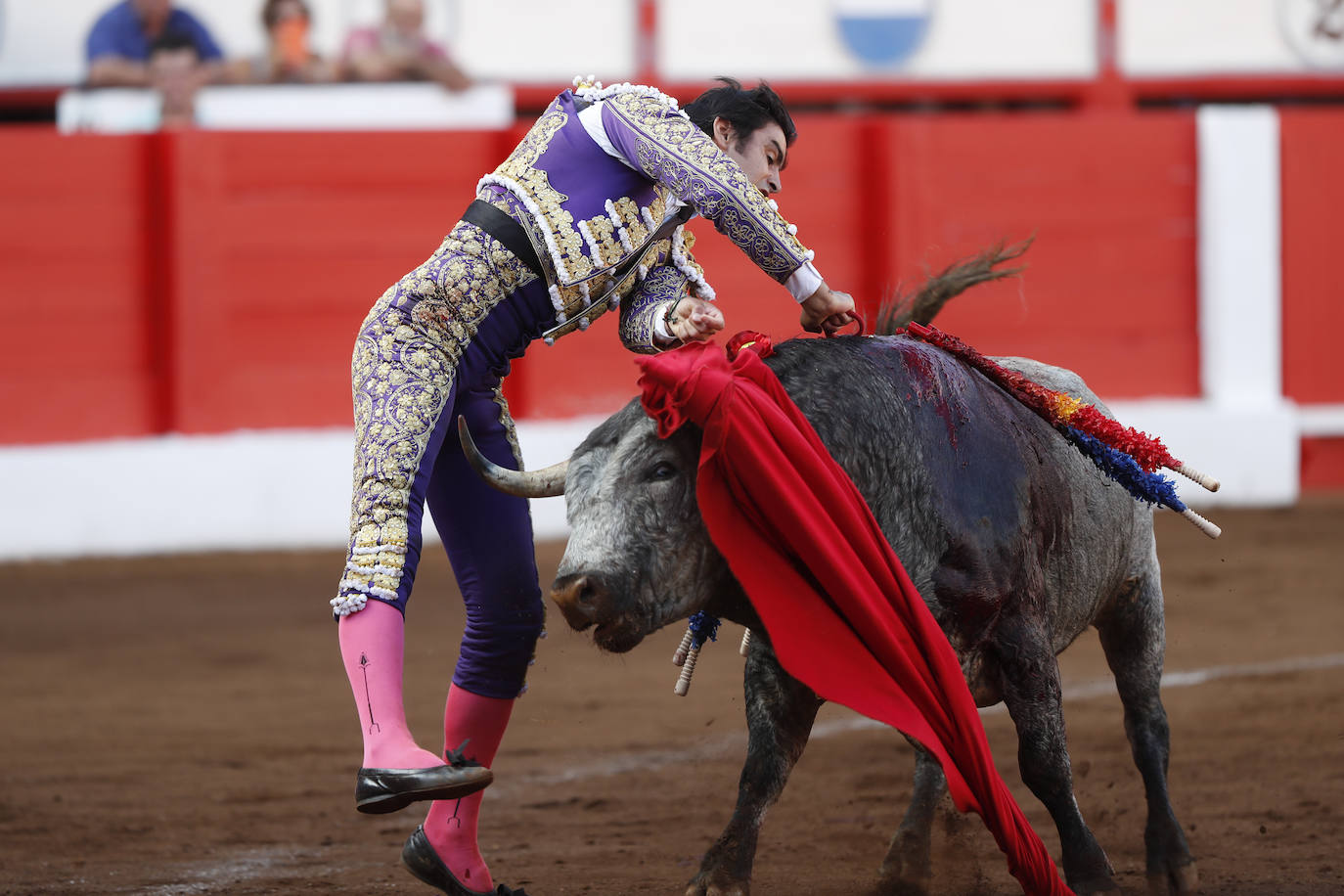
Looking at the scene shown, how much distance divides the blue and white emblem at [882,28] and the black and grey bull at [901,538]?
244 inches

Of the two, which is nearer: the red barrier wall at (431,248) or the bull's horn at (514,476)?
the bull's horn at (514,476)

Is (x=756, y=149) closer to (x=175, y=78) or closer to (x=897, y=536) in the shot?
(x=897, y=536)

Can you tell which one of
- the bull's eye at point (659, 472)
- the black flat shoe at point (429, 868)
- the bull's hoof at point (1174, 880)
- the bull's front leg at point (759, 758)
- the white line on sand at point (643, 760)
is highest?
the bull's eye at point (659, 472)

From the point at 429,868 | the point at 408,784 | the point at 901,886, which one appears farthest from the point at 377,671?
the point at 901,886

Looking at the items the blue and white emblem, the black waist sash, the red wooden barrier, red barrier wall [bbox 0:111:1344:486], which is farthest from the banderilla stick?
the blue and white emblem

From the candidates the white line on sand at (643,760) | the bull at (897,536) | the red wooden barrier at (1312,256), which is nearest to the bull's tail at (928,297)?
the bull at (897,536)

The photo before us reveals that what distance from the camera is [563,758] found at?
3.75 metres

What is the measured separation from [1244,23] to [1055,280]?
93.8 inches

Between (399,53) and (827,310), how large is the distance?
5.34m

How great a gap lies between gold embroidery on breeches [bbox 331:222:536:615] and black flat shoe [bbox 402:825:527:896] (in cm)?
43

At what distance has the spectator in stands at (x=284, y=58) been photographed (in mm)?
7125

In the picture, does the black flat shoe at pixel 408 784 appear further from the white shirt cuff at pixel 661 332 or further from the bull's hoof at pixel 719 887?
the white shirt cuff at pixel 661 332

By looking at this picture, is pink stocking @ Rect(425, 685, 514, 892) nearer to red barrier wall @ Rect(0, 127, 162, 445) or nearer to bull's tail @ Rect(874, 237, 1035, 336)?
bull's tail @ Rect(874, 237, 1035, 336)

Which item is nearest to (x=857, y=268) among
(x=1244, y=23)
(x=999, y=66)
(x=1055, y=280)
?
(x=1055, y=280)
